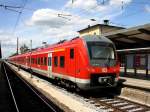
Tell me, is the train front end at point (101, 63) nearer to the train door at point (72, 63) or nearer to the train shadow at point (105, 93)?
the train shadow at point (105, 93)

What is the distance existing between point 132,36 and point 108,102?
7.81 metres

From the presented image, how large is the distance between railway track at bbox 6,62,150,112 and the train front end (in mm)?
744

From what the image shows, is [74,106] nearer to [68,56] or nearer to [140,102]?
[140,102]

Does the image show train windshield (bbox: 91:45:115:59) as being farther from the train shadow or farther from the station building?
the station building

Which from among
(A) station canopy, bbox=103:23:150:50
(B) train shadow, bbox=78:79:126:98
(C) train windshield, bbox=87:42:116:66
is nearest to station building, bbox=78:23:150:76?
(A) station canopy, bbox=103:23:150:50

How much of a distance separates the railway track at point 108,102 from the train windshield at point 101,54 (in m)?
1.88

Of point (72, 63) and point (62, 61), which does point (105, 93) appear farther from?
point (62, 61)

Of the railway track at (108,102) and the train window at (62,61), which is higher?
the train window at (62,61)

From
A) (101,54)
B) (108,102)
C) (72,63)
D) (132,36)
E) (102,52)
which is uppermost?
(132,36)

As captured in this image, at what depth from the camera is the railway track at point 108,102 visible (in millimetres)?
11461

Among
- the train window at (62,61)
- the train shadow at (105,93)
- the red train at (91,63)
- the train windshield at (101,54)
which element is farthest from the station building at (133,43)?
the train window at (62,61)

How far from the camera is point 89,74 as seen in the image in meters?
13.5

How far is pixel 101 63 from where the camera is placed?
14.0 metres

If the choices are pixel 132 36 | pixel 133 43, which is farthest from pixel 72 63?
pixel 133 43
